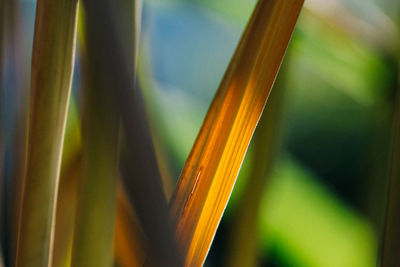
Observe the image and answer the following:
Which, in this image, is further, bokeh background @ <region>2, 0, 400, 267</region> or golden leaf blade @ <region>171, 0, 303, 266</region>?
bokeh background @ <region>2, 0, 400, 267</region>

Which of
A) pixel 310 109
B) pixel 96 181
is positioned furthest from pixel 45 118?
pixel 310 109

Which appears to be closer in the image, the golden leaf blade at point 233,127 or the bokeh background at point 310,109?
the golden leaf blade at point 233,127

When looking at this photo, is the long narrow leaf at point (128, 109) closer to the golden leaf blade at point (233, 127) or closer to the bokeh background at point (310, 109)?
the golden leaf blade at point (233, 127)

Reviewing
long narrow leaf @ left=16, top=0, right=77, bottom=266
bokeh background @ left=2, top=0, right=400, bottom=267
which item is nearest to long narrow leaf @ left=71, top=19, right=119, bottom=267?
long narrow leaf @ left=16, top=0, right=77, bottom=266

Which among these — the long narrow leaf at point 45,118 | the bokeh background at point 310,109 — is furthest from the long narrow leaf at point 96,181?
the bokeh background at point 310,109

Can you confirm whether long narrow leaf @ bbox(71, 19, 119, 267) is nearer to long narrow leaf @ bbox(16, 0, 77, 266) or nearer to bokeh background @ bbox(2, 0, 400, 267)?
long narrow leaf @ bbox(16, 0, 77, 266)

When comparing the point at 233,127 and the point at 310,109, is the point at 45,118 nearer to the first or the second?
the point at 233,127
